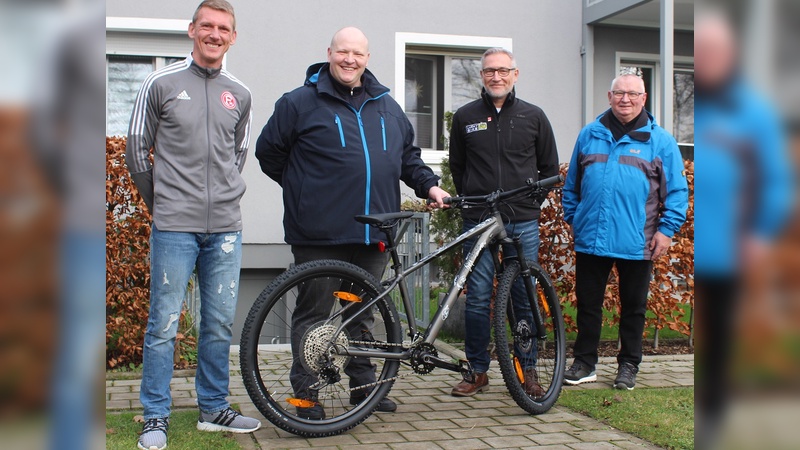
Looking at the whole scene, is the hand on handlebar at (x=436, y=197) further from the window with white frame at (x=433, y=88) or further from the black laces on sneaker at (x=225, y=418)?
the window with white frame at (x=433, y=88)

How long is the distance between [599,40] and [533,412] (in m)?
8.42

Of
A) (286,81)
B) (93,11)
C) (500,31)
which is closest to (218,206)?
(93,11)

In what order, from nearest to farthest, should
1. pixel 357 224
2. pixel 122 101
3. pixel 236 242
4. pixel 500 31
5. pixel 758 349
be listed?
pixel 758 349
pixel 236 242
pixel 357 224
pixel 122 101
pixel 500 31

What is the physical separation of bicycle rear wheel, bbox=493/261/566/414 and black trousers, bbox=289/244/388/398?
75cm

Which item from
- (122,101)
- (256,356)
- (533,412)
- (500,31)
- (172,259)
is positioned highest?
(500,31)

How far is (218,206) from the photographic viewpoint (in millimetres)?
3871

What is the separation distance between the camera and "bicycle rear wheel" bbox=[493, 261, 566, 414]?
443 centimetres

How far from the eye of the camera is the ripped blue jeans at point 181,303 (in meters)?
3.79

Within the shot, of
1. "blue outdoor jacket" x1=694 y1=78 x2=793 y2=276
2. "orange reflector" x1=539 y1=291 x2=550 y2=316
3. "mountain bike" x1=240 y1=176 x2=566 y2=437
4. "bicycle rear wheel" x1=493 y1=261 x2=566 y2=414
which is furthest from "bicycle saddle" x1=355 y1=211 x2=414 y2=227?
"blue outdoor jacket" x1=694 y1=78 x2=793 y2=276

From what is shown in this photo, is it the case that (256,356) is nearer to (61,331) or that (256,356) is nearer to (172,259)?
(172,259)

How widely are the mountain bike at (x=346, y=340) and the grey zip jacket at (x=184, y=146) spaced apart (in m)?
0.50

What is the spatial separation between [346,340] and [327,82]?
4.51 ft

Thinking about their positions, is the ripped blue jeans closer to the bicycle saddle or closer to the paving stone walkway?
the paving stone walkway

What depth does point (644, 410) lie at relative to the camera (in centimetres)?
457
